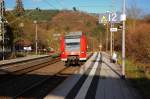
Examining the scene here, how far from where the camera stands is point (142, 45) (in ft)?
136

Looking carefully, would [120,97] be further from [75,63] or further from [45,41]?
[45,41]

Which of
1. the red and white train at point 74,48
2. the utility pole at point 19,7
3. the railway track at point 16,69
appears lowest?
the railway track at point 16,69

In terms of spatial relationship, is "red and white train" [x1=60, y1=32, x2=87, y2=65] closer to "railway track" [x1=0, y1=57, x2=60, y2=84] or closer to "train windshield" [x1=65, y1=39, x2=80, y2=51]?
"train windshield" [x1=65, y1=39, x2=80, y2=51]

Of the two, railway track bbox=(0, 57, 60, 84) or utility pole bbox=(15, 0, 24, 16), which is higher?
utility pole bbox=(15, 0, 24, 16)

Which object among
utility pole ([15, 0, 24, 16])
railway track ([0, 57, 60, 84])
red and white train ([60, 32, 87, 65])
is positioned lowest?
railway track ([0, 57, 60, 84])

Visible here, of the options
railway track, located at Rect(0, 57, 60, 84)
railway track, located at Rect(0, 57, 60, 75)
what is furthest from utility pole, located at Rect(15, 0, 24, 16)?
railway track, located at Rect(0, 57, 60, 84)

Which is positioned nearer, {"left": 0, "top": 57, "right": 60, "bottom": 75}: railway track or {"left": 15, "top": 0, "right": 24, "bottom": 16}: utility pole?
{"left": 0, "top": 57, "right": 60, "bottom": 75}: railway track

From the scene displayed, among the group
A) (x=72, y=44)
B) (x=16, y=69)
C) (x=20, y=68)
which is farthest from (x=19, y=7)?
(x=16, y=69)

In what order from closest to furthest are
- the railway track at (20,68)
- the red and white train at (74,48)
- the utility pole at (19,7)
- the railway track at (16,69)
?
the railway track at (16,69)
the railway track at (20,68)
the red and white train at (74,48)
the utility pole at (19,7)

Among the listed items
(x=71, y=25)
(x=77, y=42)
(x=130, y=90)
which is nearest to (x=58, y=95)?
(x=130, y=90)

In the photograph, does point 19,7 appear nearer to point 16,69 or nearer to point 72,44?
point 72,44

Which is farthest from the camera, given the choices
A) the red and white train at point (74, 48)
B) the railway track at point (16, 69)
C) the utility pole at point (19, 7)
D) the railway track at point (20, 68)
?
the utility pole at point (19, 7)

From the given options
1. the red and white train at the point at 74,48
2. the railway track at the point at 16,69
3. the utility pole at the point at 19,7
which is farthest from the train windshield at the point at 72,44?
the utility pole at the point at 19,7

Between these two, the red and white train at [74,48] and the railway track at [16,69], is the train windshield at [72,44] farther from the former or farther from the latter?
the railway track at [16,69]
